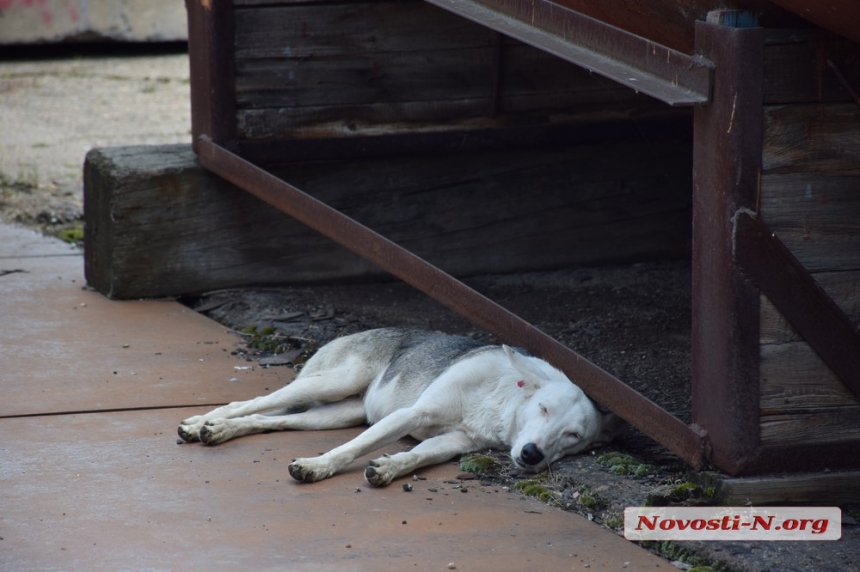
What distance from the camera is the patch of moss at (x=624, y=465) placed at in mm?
4297

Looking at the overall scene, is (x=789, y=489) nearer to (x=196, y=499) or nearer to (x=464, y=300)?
(x=464, y=300)

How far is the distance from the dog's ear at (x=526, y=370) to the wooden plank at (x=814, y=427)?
3.28ft

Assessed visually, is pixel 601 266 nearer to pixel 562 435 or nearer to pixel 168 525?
pixel 562 435

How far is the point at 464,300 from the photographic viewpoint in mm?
5102

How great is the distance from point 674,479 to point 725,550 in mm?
552

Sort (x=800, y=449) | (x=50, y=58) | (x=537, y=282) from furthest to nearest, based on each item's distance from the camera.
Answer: (x=50, y=58)
(x=537, y=282)
(x=800, y=449)

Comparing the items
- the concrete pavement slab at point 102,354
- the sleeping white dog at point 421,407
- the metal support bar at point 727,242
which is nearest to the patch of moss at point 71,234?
the concrete pavement slab at point 102,354

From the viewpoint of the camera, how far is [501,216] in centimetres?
742

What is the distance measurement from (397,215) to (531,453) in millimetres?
3127

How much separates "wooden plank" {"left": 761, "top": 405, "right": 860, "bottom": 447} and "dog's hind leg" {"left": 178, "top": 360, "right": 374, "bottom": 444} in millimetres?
1803

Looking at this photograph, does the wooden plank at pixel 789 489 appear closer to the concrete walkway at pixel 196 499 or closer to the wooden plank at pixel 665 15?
the concrete walkway at pixel 196 499

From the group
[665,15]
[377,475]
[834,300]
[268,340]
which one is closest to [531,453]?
[377,475]

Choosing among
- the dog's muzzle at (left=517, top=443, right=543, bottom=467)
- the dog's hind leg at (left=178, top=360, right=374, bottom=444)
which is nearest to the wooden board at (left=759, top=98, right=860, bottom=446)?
the dog's muzzle at (left=517, top=443, right=543, bottom=467)

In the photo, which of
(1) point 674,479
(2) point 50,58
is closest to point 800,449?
(1) point 674,479
